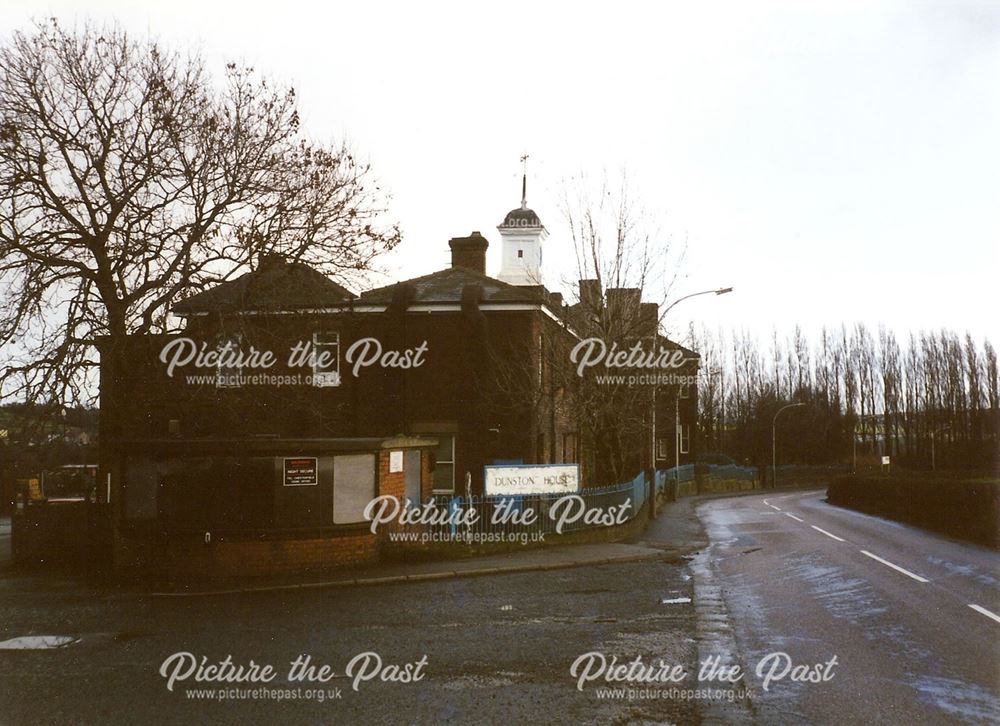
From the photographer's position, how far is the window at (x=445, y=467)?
27.2 metres

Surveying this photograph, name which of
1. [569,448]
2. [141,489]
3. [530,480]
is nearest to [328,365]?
[530,480]

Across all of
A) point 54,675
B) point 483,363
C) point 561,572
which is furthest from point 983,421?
point 54,675

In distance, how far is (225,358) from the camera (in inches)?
847

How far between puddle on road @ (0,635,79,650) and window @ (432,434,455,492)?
16076mm

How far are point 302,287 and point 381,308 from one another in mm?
6898

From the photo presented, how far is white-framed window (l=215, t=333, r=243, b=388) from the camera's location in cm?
2028

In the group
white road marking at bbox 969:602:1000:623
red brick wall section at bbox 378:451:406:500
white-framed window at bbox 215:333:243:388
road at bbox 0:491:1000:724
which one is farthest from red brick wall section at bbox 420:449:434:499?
white road marking at bbox 969:602:1000:623

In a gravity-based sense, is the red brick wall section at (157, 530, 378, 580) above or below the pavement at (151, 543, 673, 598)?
above

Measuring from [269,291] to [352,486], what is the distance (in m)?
6.01

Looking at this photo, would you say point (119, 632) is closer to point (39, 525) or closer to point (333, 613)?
point (333, 613)

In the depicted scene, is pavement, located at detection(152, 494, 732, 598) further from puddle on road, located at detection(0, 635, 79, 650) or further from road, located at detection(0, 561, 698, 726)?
puddle on road, located at detection(0, 635, 79, 650)

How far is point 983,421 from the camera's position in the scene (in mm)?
74000

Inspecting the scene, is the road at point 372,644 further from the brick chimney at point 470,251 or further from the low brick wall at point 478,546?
the brick chimney at point 470,251

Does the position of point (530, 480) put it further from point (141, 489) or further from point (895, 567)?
point (141, 489)
